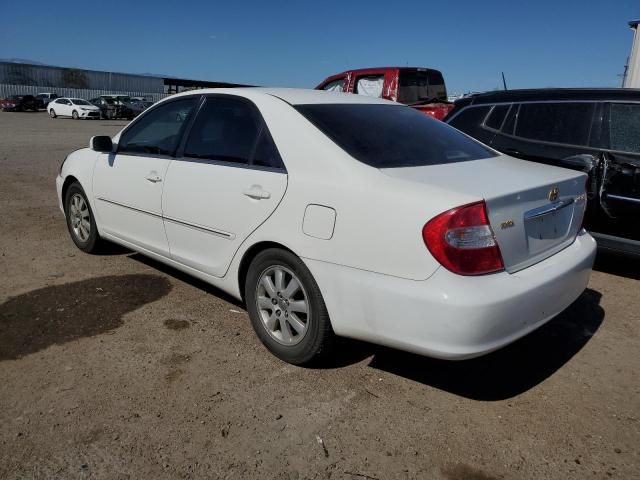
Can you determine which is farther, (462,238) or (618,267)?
(618,267)

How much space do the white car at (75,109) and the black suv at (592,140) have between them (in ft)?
110

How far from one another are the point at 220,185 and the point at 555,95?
11.0 feet

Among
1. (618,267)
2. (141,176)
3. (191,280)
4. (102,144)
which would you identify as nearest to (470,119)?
(618,267)

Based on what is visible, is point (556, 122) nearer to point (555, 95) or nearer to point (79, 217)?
point (555, 95)

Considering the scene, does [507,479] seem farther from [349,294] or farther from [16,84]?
[16,84]

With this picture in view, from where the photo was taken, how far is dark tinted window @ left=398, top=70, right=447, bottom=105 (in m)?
9.86

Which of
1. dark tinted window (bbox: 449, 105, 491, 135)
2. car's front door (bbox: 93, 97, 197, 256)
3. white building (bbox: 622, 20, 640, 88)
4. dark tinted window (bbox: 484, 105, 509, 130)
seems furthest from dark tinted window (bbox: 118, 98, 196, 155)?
white building (bbox: 622, 20, 640, 88)

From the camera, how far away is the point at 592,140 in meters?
4.66

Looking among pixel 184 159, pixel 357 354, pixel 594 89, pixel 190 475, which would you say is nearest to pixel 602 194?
pixel 594 89

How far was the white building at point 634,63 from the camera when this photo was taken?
1380 centimetres

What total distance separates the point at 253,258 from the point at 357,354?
0.89m

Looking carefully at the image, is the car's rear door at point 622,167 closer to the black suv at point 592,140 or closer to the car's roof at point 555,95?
the black suv at point 592,140

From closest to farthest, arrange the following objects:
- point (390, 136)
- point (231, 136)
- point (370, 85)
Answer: point (390, 136)
point (231, 136)
point (370, 85)

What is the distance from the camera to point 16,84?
48094 millimetres
